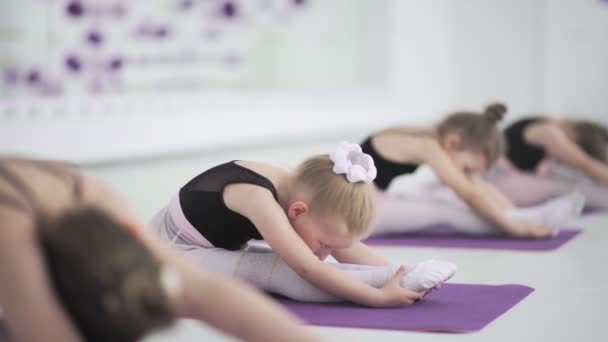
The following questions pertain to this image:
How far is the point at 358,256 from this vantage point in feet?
9.27

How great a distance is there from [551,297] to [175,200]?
1168 millimetres

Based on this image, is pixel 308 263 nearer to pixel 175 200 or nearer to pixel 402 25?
pixel 175 200

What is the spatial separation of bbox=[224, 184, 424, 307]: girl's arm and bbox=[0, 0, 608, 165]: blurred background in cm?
240

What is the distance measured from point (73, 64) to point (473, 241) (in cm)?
238

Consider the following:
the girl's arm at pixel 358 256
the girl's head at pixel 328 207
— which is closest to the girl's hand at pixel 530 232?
the girl's arm at pixel 358 256

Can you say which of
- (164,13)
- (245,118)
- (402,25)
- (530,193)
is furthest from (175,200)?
(402,25)

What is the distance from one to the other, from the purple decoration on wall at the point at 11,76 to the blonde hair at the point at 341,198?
8.41 ft

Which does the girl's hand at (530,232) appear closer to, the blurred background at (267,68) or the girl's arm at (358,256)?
the girl's arm at (358,256)

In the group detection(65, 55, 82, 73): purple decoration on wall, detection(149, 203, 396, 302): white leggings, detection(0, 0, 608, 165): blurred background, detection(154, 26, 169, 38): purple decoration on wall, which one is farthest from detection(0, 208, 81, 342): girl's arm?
detection(154, 26, 169, 38): purple decoration on wall

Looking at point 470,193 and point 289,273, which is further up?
point 289,273

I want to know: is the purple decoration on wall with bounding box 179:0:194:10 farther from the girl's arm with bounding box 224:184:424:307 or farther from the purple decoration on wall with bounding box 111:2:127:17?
the girl's arm with bounding box 224:184:424:307

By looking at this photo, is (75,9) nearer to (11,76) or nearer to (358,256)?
(11,76)

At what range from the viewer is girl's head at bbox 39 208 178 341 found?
1.51 metres

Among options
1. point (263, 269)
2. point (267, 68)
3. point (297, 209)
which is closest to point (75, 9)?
point (267, 68)
